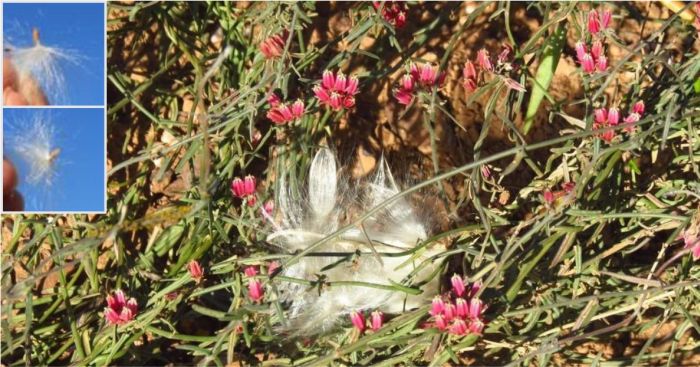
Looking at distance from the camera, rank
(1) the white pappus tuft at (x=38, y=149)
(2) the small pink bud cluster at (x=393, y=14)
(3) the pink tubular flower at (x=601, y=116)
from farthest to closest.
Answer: (2) the small pink bud cluster at (x=393, y=14) → (1) the white pappus tuft at (x=38, y=149) → (3) the pink tubular flower at (x=601, y=116)

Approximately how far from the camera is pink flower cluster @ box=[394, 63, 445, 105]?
1.75 m

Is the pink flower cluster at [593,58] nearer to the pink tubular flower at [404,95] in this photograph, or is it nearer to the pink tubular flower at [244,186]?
the pink tubular flower at [404,95]

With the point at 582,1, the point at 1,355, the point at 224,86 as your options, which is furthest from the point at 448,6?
the point at 1,355

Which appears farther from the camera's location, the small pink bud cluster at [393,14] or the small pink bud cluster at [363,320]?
the small pink bud cluster at [393,14]

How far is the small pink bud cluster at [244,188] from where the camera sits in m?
1.86

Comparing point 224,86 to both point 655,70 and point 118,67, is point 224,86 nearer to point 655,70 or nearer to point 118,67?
point 118,67

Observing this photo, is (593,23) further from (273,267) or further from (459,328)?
(273,267)

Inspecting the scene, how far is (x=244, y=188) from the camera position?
1867 mm

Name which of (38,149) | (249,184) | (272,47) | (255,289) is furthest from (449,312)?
(38,149)

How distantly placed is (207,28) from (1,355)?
0.91 meters

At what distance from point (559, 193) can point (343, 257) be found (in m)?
0.44

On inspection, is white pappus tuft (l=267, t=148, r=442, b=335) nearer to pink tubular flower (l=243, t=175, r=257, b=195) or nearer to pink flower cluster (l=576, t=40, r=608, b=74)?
pink tubular flower (l=243, t=175, r=257, b=195)

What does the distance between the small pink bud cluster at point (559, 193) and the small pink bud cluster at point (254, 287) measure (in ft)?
1.88

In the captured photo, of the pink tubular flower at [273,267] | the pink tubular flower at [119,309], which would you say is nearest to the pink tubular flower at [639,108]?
the pink tubular flower at [273,267]
